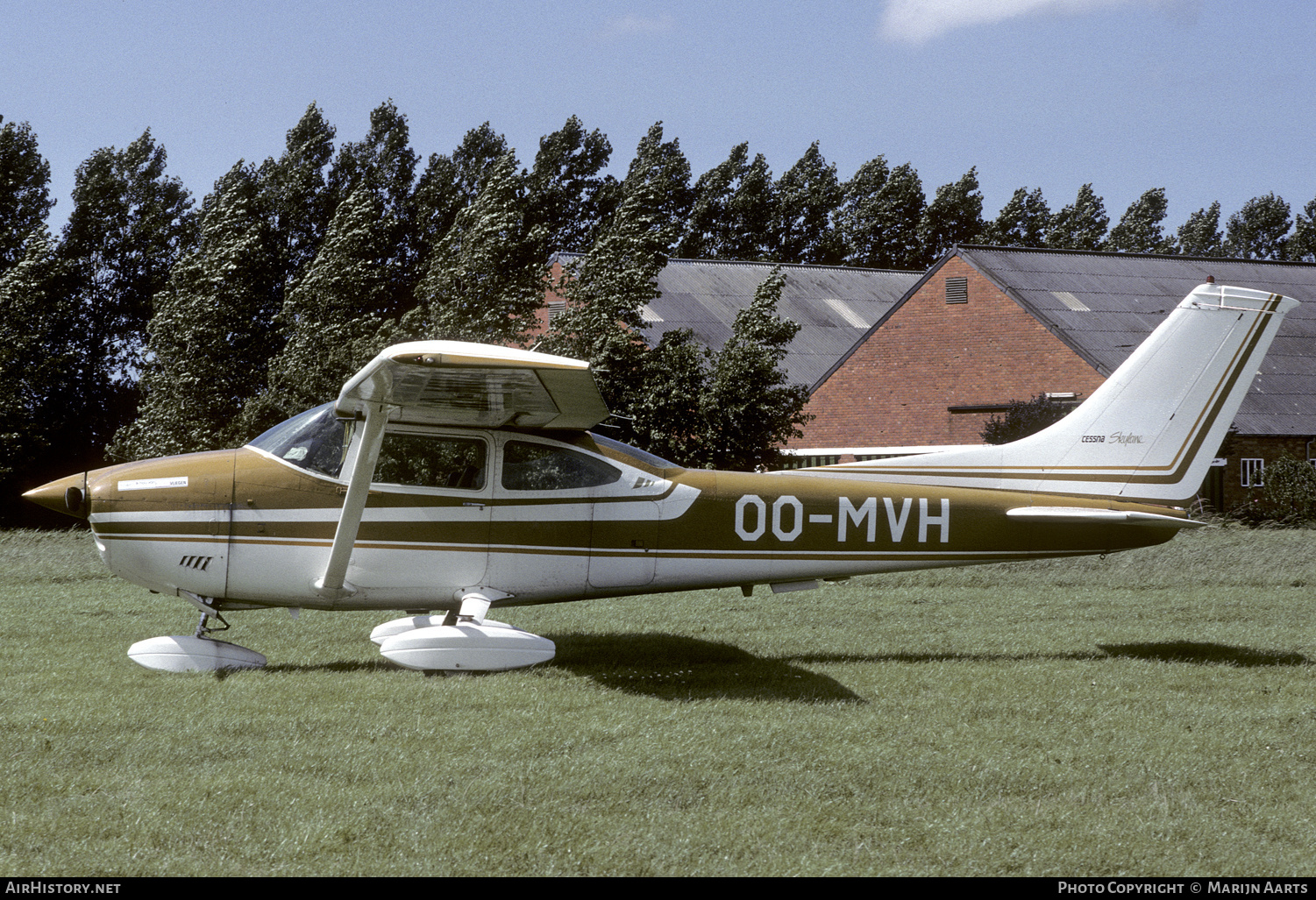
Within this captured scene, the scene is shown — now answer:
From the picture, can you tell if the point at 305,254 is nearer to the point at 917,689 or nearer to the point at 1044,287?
the point at 1044,287

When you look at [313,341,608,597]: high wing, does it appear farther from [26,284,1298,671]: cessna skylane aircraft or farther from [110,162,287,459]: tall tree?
[110,162,287,459]: tall tree

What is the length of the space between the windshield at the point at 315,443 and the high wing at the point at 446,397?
0.33ft

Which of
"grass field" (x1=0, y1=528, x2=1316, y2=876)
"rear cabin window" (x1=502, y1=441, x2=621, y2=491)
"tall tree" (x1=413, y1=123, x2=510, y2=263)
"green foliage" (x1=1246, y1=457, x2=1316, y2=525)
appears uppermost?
"tall tree" (x1=413, y1=123, x2=510, y2=263)

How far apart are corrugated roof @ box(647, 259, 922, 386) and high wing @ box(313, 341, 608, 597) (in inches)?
981

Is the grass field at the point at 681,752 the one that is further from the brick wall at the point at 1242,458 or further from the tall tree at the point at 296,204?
the tall tree at the point at 296,204

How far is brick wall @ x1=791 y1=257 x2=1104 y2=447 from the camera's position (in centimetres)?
2908

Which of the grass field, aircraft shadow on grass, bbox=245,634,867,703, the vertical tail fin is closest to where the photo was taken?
the grass field

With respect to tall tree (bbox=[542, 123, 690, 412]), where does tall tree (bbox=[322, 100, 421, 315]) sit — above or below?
above

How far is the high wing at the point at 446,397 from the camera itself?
6750 mm

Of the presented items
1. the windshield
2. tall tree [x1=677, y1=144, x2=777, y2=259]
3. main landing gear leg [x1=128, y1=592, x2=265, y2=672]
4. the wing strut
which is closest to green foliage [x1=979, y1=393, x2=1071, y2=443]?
the windshield

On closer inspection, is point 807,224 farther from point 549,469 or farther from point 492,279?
point 549,469

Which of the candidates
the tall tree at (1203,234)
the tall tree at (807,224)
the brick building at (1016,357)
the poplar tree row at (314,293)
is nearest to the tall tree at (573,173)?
the poplar tree row at (314,293)

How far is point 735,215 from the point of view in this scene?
67.8 m

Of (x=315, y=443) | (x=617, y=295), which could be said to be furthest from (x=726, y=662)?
(x=617, y=295)
